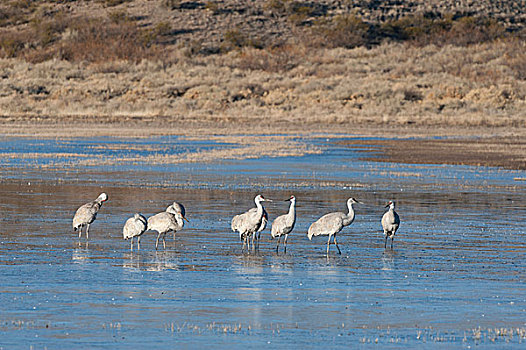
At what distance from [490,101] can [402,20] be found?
31162 mm

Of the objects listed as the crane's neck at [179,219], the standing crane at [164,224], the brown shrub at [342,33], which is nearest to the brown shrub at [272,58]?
the brown shrub at [342,33]

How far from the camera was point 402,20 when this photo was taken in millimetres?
96062

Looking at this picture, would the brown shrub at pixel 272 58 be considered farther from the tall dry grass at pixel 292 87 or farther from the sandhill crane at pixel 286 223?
the sandhill crane at pixel 286 223

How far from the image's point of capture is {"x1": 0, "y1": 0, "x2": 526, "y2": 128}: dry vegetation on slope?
65812 millimetres

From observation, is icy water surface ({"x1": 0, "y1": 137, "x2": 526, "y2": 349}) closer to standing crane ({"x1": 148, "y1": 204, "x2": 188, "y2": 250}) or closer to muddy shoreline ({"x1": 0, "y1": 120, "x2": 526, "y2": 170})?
standing crane ({"x1": 148, "y1": 204, "x2": 188, "y2": 250})

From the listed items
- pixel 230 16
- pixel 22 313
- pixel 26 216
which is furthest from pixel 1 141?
pixel 230 16

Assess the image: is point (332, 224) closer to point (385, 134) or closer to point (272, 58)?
point (385, 134)

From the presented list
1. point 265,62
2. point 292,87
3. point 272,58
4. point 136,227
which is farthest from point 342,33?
point 136,227

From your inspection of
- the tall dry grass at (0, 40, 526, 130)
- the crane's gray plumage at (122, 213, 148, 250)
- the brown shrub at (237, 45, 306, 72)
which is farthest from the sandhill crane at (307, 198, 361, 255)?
the brown shrub at (237, 45, 306, 72)

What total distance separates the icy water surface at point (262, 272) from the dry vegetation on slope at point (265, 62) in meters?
34.1

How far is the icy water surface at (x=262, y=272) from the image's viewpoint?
10094mm

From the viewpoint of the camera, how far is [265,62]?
8212 cm

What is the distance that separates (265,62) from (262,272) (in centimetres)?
6921

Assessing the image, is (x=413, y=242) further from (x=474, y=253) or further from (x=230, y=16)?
(x=230, y=16)
